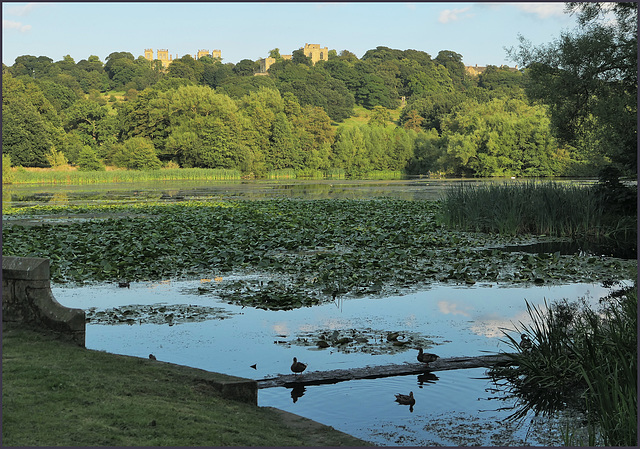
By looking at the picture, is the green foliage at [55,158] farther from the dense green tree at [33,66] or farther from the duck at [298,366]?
the duck at [298,366]

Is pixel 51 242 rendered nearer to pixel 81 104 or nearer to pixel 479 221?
pixel 479 221

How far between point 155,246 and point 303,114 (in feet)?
274

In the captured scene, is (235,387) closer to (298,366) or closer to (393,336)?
(298,366)

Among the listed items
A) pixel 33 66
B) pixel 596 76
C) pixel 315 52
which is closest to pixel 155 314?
pixel 596 76

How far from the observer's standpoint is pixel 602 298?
31.2 feet

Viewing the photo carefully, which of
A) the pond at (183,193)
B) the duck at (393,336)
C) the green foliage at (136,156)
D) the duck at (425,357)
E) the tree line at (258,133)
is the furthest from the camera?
A: the green foliage at (136,156)

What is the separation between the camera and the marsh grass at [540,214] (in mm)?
17297

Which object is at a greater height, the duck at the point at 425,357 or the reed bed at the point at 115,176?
the reed bed at the point at 115,176

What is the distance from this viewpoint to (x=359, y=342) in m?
7.18

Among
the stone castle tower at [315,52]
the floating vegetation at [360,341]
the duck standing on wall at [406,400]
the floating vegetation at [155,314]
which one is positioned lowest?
the duck standing on wall at [406,400]

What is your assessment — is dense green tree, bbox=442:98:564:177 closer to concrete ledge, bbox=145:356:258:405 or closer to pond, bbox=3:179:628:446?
pond, bbox=3:179:628:446

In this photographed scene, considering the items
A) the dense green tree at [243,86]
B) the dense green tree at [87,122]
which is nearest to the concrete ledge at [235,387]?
the dense green tree at [87,122]

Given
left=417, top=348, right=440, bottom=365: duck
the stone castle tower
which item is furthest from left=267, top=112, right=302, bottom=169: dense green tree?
the stone castle tower

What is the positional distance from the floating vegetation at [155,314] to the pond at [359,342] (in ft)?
0.04
